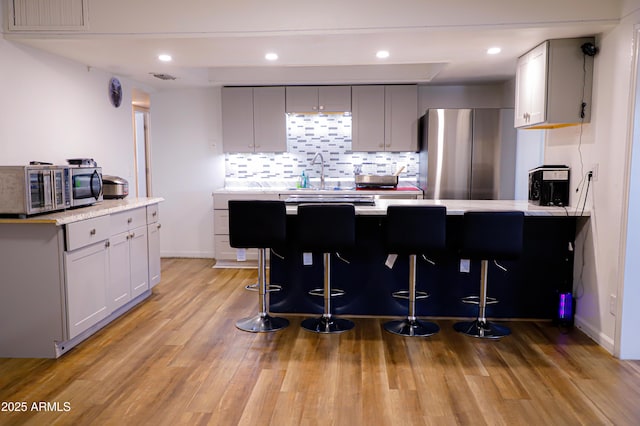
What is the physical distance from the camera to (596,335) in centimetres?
360

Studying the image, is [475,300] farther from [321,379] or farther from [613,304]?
[321,379]

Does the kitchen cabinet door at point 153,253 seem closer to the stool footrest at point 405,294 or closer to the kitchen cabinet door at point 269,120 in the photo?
the kitchen cabinet door at point 269,120

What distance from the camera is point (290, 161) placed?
671cm

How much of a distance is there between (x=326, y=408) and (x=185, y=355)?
1.21 m

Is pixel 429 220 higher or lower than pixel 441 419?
higher

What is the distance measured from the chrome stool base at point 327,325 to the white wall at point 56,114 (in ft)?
8.51

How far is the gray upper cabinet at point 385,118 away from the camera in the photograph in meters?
6.28


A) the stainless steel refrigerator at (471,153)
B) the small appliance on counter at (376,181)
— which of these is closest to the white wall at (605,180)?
the stainless steel refrigerator at (471,153)

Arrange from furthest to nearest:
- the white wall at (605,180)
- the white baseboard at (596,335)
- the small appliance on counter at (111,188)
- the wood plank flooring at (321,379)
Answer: the small appliance on counter at (111,188) < the white baseboard at (596,335) < the white wall at (605,180) < the wood plank flooring at (321,379)

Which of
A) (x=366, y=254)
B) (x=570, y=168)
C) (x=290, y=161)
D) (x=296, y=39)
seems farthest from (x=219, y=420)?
→ (x=290, y=161)

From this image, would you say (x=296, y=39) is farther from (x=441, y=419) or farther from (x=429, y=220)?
(x=441, y=419)

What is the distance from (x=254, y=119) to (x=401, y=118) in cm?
188

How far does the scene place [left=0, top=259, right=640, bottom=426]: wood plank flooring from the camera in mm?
2568

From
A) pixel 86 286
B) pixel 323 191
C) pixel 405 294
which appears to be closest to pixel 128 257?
pixel 86 286
